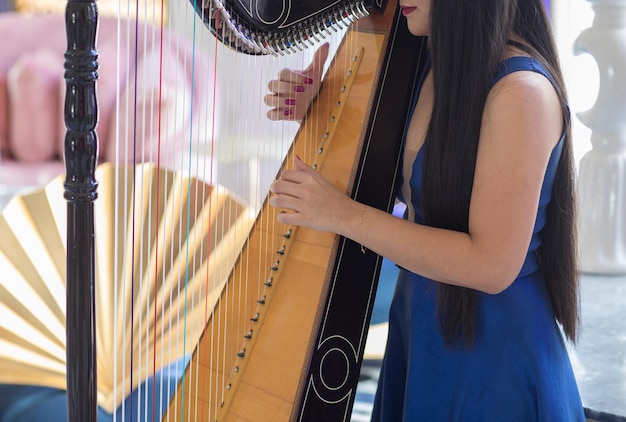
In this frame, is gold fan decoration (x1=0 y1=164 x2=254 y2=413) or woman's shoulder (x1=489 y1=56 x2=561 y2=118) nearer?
woman's shoulder (x1=489 y1=56 x2=561 y2=118)

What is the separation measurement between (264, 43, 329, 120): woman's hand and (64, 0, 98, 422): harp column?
686mm

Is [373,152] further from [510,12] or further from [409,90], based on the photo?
[510,12]

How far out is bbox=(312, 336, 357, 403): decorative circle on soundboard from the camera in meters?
1.09

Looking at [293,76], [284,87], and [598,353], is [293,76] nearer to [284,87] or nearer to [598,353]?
[284,87]

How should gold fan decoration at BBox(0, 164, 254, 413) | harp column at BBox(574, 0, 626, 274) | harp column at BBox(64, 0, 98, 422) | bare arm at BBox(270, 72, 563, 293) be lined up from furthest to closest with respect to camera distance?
harp column at BBox(574, 0, 626, 274), gold fan decoration at BBox(0, 164, 254, 413), bare arm at BBox(270, 72, 563, 293), harp column at BBox(64, 0, 98, 422)

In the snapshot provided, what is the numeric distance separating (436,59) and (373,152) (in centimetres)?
22

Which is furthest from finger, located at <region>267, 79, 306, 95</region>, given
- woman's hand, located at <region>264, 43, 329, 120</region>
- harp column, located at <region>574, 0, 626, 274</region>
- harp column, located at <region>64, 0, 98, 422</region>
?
harp column, located at <region>574, 0, 626, 274</region>

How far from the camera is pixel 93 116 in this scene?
71 cm

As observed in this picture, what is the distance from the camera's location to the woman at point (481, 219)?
966 mm

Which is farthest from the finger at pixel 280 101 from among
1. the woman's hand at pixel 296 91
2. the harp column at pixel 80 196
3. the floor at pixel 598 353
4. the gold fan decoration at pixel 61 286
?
the floor at pixel 598 353

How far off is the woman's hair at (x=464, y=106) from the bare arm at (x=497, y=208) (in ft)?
0.14

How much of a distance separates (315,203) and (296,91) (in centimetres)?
35

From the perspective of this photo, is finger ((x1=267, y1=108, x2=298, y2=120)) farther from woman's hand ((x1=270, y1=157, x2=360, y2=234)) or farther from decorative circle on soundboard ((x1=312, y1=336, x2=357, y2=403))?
decorative circle on soundboard ((x1=312, y1=336, x2=357, y2=403))

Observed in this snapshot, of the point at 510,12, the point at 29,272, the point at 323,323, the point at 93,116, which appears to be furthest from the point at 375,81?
the point at 29,272
